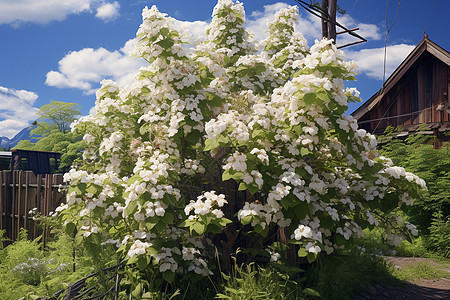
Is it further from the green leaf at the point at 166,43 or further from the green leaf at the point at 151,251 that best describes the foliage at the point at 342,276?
the green leaf at the point at 166,43

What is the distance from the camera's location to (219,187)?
5.52 metres

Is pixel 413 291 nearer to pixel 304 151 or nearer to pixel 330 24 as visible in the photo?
pixel 304 151

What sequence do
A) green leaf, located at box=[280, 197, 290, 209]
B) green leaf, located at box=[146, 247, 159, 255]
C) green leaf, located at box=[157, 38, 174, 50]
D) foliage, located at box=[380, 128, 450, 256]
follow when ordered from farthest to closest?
foliage, located at box=[380, 128, 450, 256]
green leaf, located at box=[157, 38, 174, 50]
green leaf, located at box=[146, 247, 159, 255]
green leaf, located at box=[280, 197, 290, 209]

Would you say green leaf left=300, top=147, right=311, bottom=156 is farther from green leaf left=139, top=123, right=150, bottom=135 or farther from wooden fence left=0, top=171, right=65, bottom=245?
wooden fence left=0, top=171, right=65, bottom=245

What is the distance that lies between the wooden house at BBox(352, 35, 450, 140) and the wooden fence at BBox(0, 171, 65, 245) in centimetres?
996

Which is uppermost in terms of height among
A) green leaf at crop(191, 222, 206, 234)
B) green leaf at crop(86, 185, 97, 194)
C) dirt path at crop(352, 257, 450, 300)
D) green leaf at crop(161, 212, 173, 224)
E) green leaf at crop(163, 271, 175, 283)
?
green leaf at crop(86, 185, 97, 194)

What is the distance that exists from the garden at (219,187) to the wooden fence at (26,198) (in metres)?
1.66

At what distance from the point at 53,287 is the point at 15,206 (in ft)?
19.7

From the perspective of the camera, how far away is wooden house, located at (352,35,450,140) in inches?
495

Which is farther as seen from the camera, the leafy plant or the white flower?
the leafy plant

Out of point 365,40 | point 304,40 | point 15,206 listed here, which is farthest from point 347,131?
point 15,206

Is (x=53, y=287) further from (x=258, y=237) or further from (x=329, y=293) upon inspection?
(x=329, y=293)

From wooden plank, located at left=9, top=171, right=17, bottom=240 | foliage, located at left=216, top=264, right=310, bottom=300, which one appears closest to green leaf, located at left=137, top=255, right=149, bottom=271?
foliage, located at left=216, top=264, right=310, bottom=300

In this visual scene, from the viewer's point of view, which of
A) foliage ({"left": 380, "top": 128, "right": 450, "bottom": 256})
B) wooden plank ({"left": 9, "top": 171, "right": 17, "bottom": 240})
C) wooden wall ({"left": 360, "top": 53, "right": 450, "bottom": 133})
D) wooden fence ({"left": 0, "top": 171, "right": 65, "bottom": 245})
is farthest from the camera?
wooden wall ({"left": 360, "top": 53, "right": 450, "bottom": 133})
